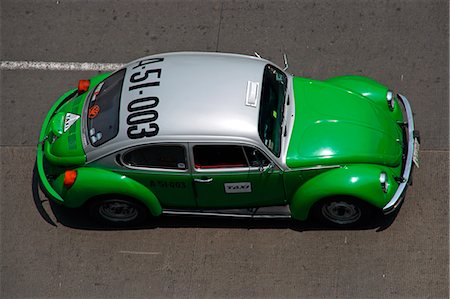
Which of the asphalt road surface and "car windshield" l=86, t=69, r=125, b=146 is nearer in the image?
"car windshield" l=86, t=69, r=125, b=146

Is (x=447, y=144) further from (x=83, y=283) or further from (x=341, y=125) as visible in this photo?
(x=83, y=283)

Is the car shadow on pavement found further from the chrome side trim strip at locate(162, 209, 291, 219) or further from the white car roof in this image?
the white car roof

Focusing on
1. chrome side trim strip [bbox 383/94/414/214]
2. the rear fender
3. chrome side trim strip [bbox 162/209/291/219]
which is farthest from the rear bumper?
chrome side trim strip [bbox 383/94/414/214]

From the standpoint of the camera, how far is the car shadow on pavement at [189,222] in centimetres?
824

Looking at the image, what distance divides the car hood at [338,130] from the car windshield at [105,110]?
1.94 m

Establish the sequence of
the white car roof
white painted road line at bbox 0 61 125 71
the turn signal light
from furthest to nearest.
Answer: white painted road line at bbox 0 61 125 71 < the turn signal light < the white car roof

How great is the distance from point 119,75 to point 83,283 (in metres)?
2.43

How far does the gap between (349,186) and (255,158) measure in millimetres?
1042

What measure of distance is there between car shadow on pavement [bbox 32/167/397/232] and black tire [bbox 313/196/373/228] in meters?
0.17

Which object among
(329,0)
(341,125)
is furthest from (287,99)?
(329,0)

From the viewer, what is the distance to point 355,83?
342 inches

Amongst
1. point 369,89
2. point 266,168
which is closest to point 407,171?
point 369,89

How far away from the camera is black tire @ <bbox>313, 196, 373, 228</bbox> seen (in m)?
7.64

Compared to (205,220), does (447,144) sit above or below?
above
